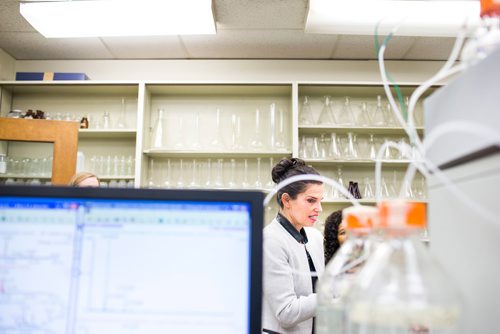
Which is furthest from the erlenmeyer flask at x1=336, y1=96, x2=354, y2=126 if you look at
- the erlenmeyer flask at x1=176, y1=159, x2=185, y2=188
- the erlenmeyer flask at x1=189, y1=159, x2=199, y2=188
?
the erlenmeyer flask at x1=176, y1=159, x2=185, y2=188

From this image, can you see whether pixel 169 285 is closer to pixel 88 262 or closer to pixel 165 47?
pixel 88 262

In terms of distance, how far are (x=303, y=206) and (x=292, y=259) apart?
0.30 meters

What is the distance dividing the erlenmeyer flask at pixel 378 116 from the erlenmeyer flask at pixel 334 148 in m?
0.31

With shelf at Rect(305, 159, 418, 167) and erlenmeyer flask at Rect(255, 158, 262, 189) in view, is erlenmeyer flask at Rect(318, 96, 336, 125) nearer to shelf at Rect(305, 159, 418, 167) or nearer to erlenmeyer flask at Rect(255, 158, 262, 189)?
shelf at Rect(305, 159, 418, 167)

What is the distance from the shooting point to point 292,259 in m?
1.81

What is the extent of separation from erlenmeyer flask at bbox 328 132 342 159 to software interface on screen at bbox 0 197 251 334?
2693 mm

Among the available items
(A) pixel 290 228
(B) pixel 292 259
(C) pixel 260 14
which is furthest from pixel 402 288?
(C) pixel 260 14

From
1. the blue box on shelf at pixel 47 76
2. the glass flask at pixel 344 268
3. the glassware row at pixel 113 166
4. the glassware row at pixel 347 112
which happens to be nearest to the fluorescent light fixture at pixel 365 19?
the glassware row at pixel 347 112

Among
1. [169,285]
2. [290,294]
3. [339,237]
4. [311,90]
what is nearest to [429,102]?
[169,285]

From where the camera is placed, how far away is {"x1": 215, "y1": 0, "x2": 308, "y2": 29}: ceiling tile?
108 inches

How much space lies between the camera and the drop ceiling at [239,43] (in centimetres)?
287

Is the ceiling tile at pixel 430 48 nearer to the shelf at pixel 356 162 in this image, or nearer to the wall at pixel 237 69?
the wall at pixel 237 69

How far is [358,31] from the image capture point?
2.85m

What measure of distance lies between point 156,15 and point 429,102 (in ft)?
A: 8.00
